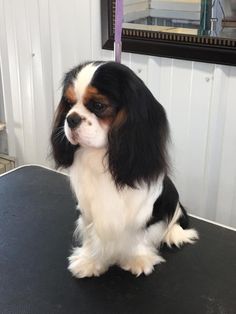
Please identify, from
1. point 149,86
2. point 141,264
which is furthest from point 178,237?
point 149,86

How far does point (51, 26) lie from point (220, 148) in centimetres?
86

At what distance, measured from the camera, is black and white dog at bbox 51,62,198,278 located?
91cm

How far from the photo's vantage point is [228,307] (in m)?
0.98

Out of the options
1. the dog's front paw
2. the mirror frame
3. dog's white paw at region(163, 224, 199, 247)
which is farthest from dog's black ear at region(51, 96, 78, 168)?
the mirror frame

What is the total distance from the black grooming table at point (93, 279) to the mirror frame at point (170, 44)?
1.81ft

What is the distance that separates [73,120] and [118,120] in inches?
3.6

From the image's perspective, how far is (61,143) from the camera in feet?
3.38

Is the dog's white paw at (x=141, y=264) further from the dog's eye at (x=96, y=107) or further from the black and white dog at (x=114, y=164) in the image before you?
the dog's eye at (x=96, y=107)

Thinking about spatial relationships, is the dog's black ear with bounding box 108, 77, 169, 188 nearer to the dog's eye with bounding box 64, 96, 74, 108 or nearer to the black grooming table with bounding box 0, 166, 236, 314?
the dog's eye with bounding box 64, 96, 74, 108

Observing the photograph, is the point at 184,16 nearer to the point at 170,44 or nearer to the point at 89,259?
the point at 170,44

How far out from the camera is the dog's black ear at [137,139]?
911 millimetres

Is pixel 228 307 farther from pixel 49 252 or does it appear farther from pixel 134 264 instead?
pixel 49 252

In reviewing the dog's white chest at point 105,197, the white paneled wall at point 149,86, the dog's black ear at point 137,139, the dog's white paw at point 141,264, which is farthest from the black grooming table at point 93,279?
the white paneled wall at point 149,86

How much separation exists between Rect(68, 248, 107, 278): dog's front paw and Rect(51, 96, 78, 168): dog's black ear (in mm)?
242
